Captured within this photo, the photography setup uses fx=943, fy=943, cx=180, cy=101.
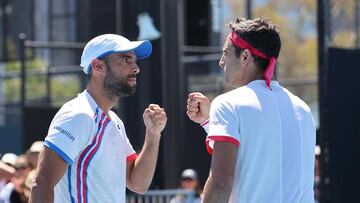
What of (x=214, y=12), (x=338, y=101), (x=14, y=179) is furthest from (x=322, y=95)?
(x=214, y=12)

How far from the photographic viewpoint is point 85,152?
17.3ft

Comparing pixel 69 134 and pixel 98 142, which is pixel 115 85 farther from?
pixel 69 134

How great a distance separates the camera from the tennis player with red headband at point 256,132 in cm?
464

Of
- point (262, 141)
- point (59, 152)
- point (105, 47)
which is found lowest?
point (59, 152)

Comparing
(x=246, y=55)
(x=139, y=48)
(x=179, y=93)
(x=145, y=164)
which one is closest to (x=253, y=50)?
(x=246, y=55)

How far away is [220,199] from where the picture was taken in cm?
457

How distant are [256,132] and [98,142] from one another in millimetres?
1045

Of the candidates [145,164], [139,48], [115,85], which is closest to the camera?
[115,85]

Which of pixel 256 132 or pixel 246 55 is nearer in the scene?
pixel 256 132

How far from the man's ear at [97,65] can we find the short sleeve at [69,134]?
0.39m

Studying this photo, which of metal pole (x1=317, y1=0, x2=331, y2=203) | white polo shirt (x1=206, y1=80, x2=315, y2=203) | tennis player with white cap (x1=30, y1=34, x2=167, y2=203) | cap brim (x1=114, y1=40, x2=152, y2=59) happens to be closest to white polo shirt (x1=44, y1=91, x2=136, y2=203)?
tennis player with white cap (x1=30, y1=34, x2=167, y2=203)

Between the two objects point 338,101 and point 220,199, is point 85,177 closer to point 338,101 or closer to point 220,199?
point 220,199

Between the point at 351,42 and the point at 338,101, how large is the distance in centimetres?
427

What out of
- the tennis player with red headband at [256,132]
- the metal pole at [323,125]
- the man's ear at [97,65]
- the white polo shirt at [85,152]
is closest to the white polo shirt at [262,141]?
A: the tennis player with red headband at [256,132]
